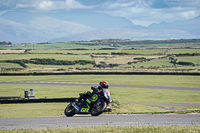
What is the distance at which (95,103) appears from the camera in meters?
17.8

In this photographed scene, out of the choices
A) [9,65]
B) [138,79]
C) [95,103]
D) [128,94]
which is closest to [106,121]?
[95,103]

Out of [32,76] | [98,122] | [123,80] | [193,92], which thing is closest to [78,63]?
[32,76]

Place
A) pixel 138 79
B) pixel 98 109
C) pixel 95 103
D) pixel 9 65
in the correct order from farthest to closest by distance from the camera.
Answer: pixel 9 65 → pixel 138 79 → pixel 95 103 → pixel 98 109

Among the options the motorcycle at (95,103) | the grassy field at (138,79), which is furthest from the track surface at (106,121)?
the grassy field at (138,79)

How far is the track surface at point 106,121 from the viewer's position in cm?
1900

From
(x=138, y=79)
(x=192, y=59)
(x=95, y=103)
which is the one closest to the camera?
(x=95, y=103)

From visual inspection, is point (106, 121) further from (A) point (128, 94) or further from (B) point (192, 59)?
(B) point (192, 59)

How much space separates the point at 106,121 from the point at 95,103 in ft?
9.94

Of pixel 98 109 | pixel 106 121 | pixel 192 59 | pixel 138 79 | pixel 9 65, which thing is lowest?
pixel 138 79

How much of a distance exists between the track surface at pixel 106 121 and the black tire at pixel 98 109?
5.04 ft

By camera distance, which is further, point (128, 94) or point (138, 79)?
point (138, 79)

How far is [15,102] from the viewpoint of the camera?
138 feet

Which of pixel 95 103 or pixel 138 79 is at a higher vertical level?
pixel 95 103

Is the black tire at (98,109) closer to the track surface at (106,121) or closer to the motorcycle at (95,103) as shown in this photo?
the motorcycle at (95,103)
